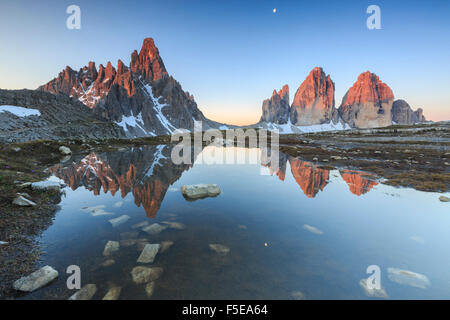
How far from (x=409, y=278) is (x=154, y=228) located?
901 cm

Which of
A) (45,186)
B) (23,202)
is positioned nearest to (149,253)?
(23,202)

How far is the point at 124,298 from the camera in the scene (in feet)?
14.8

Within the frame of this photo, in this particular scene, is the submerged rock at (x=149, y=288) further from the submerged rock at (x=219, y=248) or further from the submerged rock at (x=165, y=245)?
the submerged rock at (x=219, y=248)

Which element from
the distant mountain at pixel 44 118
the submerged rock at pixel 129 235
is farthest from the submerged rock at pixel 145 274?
the distant mountain at pixel 44 118

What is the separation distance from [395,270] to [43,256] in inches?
445

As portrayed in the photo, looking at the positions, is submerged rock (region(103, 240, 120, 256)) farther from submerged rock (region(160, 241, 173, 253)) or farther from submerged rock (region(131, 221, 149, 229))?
submerged rock (region(160, 241, 173, 253))

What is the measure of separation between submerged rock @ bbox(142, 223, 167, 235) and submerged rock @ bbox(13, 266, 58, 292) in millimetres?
3099

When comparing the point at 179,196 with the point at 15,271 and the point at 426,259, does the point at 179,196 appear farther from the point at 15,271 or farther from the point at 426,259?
the point at 426,259

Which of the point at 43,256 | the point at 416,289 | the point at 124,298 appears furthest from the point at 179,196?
the point at 416,289

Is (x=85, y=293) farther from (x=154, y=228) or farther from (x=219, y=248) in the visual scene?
(x=219, y=248)

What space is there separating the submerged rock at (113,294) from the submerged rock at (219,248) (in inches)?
121

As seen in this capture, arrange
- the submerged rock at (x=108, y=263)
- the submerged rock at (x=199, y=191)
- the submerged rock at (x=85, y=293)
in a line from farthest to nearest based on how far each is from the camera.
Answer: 1. the submerged rock at (x=199, y=191)
2. the submerged rock at (x=108, y=263)
3. the submerged rock at (x=85, y=293)

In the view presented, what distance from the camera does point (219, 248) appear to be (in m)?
6.79

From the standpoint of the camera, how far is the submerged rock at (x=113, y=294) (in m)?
4.50
